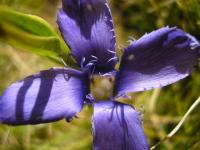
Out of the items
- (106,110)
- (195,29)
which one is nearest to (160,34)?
(106,110)

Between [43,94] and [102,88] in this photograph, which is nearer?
[43,94]

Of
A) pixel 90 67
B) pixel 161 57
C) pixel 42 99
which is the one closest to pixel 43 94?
pixel 42 99

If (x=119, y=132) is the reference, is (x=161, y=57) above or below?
above

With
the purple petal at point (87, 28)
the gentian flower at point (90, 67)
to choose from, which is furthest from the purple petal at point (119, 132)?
the purple petal at point (87, 28)

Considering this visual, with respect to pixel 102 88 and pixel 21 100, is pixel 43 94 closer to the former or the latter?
pixel 21 100

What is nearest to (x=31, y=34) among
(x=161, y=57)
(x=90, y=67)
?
(x=90, y=67)

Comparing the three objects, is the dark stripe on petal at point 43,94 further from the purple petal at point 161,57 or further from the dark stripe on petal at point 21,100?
the purple petal at point 161,57

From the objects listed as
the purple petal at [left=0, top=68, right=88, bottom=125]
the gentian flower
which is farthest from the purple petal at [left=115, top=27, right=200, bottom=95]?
the purple petal at [left=0, top=68, right=88, bottom=125]
